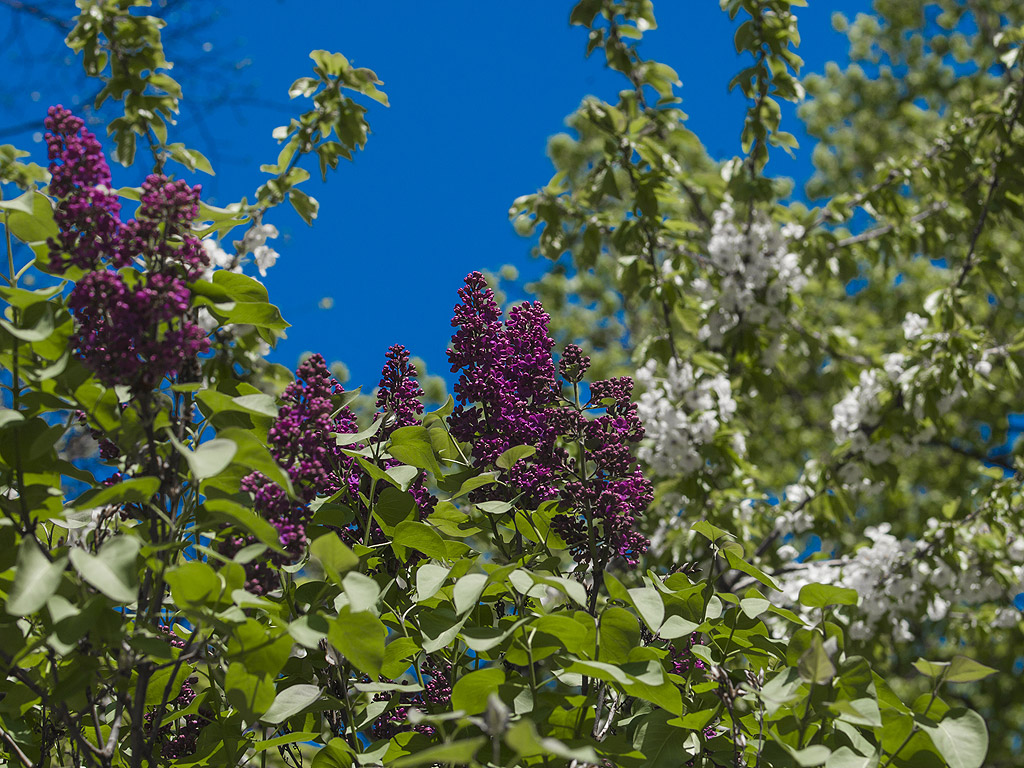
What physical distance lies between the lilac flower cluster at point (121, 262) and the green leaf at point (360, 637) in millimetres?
398

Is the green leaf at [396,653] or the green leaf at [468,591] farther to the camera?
the green leaf at [396,653]

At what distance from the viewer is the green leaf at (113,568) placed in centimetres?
91

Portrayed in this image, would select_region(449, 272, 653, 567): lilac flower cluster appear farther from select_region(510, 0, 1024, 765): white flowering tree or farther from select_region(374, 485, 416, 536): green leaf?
select_region(510, 0, 1024, 765): white flowering tree

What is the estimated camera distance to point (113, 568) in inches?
37.6

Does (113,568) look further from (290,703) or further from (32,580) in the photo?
(290,703)

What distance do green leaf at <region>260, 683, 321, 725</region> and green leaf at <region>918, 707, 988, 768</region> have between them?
2.67 feet

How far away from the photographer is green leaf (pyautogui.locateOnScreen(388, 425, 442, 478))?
4.57 feet

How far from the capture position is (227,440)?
104cm

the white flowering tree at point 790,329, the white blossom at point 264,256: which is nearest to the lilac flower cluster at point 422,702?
the white flowering tree at point 790,329

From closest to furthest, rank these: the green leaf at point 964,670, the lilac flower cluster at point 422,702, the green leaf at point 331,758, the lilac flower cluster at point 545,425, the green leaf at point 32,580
A: the green leaf at point 32,580, the green leaf at point 964,670, the green leaf at point 331,758, the lilac flower cluster at point 422,702, the lilac flower cluster at point 545,425

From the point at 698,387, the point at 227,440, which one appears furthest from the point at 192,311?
the point at 698,387

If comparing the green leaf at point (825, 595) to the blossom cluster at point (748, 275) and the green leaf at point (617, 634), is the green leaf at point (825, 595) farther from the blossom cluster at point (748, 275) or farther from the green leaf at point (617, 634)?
the blossom cluster at point (748, 275)

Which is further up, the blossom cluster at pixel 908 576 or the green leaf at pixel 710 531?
the blossom cluster at pixel 908 576

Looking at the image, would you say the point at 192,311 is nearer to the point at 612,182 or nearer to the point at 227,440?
the point at 227,440
